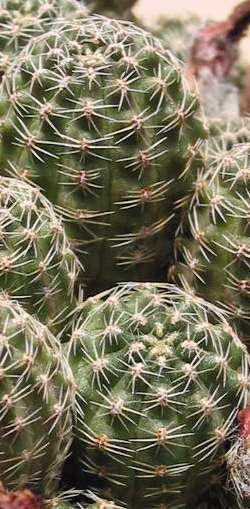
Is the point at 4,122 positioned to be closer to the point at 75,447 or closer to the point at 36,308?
the point at 36,308

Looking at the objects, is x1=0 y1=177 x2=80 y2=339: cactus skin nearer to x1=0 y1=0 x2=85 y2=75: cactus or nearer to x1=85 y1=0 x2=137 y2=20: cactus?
x1=0 y1=0 x2=85 y2=75: cactus

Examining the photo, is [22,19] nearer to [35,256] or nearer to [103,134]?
[103,134]

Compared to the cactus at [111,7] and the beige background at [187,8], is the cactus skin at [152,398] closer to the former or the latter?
the cactus at [111,7]

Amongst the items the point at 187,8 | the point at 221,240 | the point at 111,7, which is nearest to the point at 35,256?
the point at 221,240

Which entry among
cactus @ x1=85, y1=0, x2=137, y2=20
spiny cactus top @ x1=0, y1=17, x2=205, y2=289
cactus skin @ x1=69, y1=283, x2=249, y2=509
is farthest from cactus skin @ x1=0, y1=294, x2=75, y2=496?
cactus @ x1=85, y1=0, x2=137, y2=20

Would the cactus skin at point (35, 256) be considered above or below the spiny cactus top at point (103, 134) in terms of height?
below

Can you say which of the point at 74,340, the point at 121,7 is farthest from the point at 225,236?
the point at 121,7

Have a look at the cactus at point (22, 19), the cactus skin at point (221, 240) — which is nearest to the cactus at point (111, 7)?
the cactus at point (22, 19)
